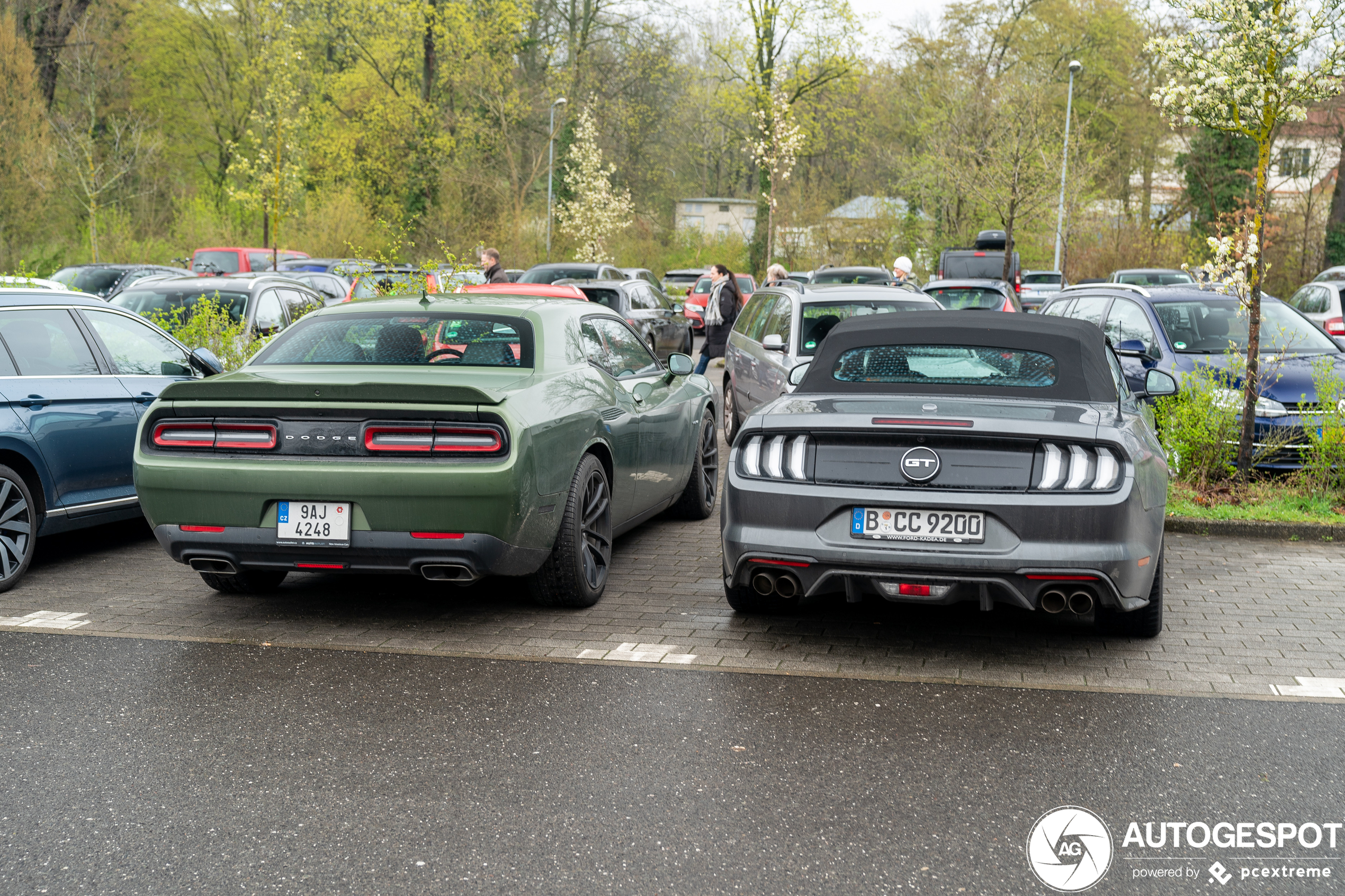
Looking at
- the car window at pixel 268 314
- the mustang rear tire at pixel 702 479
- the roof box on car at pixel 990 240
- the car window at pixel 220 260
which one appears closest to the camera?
the mustang rear tire at pixel 702 479

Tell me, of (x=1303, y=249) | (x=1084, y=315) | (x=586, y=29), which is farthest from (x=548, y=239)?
(x=1084, y=315)

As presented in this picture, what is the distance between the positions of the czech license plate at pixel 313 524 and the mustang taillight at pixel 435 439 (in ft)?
1.04

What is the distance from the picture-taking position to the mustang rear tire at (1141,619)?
18.4ft

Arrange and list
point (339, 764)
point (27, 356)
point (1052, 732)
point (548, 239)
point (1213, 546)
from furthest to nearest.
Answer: point (548, 239), point (1213, 546), point (27, 356), point (1052, 732), point (339, 764)

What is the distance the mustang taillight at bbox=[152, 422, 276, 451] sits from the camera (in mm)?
5480

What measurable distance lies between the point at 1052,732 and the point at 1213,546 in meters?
4.09

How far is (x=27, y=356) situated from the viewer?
23.0ft

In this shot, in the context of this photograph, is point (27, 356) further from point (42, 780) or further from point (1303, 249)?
point (1303, 249)

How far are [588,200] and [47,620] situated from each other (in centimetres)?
4437

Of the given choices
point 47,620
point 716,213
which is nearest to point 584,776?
point 47,620

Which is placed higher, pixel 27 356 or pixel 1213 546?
pixel 27 356

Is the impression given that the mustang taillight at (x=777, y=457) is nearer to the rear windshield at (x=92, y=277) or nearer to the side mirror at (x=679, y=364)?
the side mirror at (x=679, y=364)

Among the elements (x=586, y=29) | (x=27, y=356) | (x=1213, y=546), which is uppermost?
(x=586, y=29)

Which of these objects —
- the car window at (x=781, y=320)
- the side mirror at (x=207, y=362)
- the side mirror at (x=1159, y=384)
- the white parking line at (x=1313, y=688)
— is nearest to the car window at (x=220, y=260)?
the car window at (x=781, y=320)
